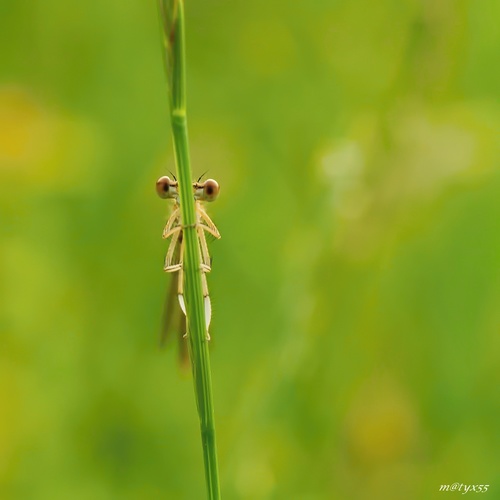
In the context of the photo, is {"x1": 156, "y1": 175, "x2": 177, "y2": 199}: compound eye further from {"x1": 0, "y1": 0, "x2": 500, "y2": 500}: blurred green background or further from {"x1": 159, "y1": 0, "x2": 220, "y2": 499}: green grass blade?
{"x1": 0, "y1": 0, "x2": 500, "y2": 500}: blurred green background

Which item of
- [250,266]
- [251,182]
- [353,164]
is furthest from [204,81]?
[353,164]

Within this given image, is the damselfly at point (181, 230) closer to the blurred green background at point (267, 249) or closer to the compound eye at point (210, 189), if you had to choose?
the compound eye at point (210, 189)

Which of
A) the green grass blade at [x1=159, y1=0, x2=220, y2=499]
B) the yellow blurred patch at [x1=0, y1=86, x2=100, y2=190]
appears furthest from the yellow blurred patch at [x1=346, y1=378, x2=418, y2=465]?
the yellow blurred patch at [x1=0, y1=86, x2=100, y2=190]

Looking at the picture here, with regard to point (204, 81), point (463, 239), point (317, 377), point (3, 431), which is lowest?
point (3, 431)

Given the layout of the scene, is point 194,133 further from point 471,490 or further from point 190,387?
point 471,490

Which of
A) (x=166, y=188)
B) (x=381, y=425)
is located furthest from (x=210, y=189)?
(x=381, y=425)

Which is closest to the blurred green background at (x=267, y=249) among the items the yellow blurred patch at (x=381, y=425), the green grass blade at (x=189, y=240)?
the yellow blurred patch at (x=381, y=425)

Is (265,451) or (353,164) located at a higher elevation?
(353,164)

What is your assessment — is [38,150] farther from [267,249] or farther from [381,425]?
[381,425]
